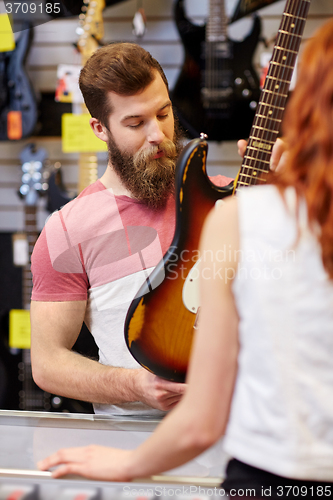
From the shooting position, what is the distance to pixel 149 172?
47.1 inches

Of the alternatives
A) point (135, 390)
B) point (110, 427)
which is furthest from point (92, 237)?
point (110, 427)

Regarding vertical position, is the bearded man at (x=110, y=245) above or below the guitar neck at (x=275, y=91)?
below

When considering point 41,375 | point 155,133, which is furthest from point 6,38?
point 41,375

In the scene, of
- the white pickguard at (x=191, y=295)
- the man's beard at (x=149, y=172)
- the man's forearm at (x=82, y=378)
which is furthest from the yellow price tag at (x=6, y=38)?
the white pickguard at (x=191, y=295)

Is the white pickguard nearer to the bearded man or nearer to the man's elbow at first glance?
the bearded man

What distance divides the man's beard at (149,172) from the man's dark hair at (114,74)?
0.45ft

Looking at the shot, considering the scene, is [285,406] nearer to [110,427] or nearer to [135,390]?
[110,427]

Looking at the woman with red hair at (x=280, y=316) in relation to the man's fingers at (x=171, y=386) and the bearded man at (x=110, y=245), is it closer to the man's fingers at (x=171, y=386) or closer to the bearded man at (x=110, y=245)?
the man's fingers at (x=171, y=386)

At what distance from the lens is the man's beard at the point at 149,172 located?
119 cm

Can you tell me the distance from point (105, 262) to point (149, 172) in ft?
0.84

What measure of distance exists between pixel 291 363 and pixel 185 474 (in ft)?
1.06

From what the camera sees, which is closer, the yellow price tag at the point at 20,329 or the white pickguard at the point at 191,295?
the white pickguard at the point at 191,295

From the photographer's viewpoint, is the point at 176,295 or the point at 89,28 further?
the point at 89,28

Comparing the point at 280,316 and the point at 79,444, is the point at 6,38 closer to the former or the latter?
the point at 79,444
